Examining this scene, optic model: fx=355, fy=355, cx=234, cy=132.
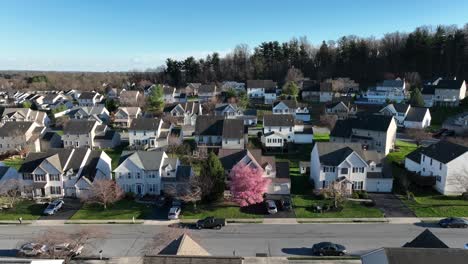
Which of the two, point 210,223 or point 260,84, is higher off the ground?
point 260,84

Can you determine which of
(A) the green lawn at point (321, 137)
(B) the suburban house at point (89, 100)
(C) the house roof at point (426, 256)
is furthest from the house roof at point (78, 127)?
(C) the house roof at point (426, 256)

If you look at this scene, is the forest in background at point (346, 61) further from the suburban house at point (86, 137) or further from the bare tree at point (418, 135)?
the suburban house at point (86, 137)

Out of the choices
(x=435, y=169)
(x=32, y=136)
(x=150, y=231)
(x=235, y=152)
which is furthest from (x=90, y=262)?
(x=32, y=136)

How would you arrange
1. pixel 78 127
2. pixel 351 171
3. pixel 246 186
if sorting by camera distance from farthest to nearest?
pixel 78 127
pixel 351 171
pixel 246 186

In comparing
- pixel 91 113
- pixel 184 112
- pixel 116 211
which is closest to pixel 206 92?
pixel 184 112

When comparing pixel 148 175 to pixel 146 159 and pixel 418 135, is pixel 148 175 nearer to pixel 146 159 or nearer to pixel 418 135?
pixel 146 159

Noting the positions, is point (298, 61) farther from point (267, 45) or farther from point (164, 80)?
point (164, 80)

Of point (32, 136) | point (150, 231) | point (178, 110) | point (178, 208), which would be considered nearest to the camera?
point (150, 231)
